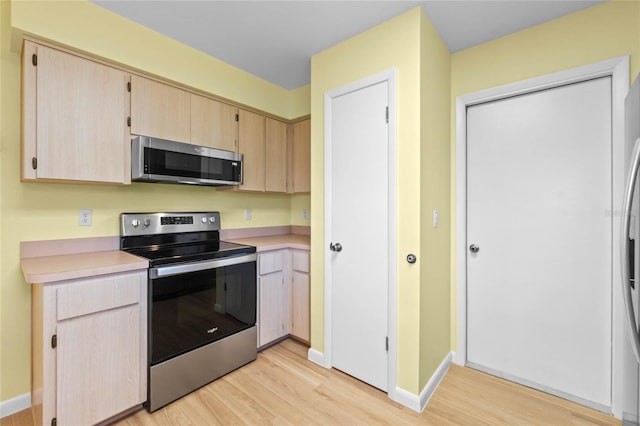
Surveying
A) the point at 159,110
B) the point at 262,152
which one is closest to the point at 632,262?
the point at 262,152

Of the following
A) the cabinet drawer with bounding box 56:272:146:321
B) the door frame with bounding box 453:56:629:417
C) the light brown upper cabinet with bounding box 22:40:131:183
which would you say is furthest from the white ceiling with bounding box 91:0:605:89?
the cabinet drawer with bounding box 56:272:146:321

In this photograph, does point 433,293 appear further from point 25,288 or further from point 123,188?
point 25,288

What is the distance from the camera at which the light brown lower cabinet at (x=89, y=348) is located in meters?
1.41

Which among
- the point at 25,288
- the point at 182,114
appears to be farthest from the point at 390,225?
the point at 25,288

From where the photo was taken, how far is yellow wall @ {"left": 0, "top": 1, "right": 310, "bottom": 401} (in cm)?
169

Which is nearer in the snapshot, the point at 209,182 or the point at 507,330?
the point at 507,330

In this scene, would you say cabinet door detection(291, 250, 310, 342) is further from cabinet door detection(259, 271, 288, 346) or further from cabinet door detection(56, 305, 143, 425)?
cabinet door detection(56, 305, 143, 425)

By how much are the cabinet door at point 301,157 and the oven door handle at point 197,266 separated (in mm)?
950

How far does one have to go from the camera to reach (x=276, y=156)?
292 cm

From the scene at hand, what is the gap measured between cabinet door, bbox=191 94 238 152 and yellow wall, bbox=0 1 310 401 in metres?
0.15

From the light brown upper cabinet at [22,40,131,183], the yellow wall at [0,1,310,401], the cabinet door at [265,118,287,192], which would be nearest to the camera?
→ the light brown upper cabinet at [22,40,131,183]

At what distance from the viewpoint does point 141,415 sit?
1.71 m

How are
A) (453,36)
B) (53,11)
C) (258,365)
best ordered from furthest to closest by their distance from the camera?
(258,365)
(453,36)
(53,11)

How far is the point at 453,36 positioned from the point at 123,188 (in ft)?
8.66
